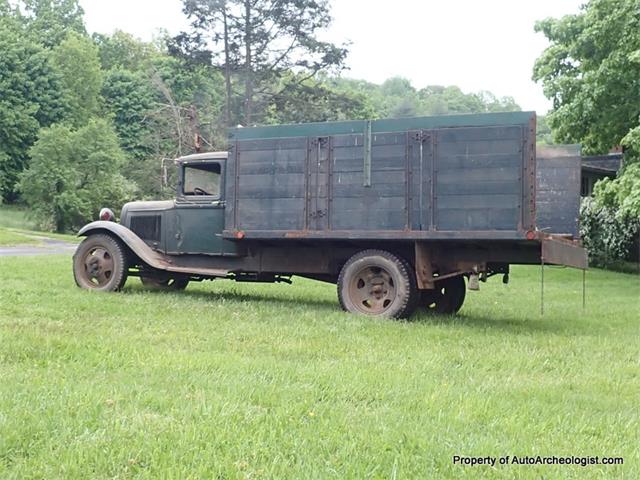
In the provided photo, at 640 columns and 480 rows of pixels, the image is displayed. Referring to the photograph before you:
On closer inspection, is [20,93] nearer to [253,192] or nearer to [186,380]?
[253,192]

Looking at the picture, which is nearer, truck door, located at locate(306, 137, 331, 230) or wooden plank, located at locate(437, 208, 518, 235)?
wooden plank, located at locate(437, 208, 518, 235)

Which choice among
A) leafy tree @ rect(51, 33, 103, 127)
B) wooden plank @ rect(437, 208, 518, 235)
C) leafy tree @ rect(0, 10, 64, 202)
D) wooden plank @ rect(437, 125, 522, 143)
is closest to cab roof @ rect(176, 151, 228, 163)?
wooden plank @ rect(437, 125, 522, 143)

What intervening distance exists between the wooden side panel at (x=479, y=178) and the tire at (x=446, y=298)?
1946 mm

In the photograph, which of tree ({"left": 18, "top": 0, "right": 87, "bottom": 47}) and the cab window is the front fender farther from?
tree ({"left": 18, "top": 0, "right": 87, "bottom": 47})

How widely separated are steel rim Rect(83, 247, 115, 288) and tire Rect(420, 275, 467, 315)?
4.46 metres

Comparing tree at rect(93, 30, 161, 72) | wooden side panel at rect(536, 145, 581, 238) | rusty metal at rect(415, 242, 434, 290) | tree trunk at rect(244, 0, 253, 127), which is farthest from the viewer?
tree at rect(93, 30, 161, 72)

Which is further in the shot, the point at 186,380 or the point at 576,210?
the point at 576,210

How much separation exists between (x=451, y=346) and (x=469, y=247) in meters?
2.12

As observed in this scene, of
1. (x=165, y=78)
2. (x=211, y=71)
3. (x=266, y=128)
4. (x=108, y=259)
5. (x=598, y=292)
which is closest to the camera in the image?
(x=266, y=128)

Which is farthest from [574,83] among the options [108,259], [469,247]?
[108,259]

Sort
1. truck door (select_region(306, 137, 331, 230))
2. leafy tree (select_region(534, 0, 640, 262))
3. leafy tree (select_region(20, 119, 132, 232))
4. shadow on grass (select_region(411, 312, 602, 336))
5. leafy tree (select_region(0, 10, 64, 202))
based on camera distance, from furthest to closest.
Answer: leafy tree (select_region(0, 10, 64, 202)) < leafy tree (select_region(20, 119, 132, 232)) < leafy tree (select_region(534, 0, 640, 262)) < truck door (select_region(306, 137, 331, 230)) < shadow on grass (select_region(411, 312, 602, 336))

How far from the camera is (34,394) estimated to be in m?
3.91

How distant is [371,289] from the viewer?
8594 millimetres

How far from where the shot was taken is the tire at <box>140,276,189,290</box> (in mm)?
10859
